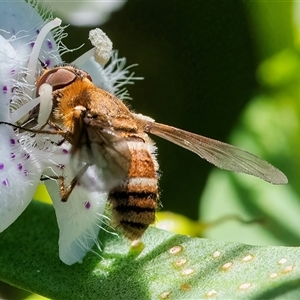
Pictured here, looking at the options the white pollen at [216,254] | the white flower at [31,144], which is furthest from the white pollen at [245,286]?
the white flower at [31,144]

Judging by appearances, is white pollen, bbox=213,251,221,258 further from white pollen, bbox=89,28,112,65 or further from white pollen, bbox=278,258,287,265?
white pollen, bbox=89,28,112,65

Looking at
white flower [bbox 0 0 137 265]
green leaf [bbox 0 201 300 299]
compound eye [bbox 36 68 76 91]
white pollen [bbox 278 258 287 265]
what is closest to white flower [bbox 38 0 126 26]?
white flower [bbox 0 0 137 265]

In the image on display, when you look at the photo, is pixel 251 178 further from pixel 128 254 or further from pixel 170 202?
pixel 128 254

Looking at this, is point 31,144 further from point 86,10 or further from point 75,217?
point 86,10

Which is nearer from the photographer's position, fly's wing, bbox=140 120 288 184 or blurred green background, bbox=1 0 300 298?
fly's wing, bbox=140 120 288 184

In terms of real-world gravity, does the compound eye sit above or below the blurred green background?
above

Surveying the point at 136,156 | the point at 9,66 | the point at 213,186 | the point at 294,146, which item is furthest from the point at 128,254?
the point at 294,146

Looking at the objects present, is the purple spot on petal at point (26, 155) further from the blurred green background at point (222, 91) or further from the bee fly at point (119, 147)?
the blurred green background at point (222, 91)
